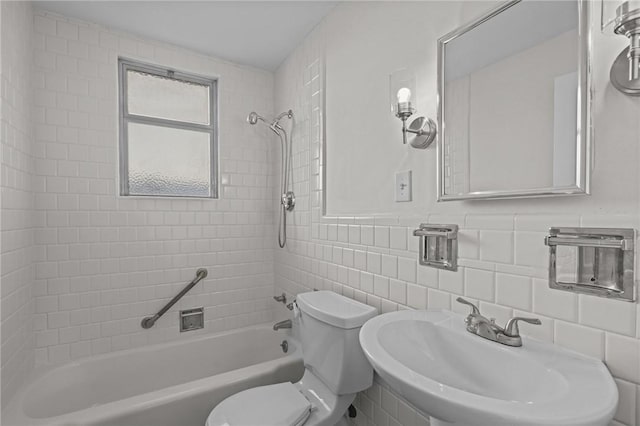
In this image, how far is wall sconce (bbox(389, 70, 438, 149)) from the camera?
129 cm

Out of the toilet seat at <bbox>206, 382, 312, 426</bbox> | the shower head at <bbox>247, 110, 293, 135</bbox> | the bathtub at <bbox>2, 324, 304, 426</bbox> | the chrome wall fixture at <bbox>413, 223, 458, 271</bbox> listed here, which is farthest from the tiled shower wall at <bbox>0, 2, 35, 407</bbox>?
the chrome wall fixture at <bbox>413, 223, 458, 271</bbox>

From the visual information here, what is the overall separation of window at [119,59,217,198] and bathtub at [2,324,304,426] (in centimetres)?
111

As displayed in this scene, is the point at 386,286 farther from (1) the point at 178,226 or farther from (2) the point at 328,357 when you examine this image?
(1) the point at 178,226

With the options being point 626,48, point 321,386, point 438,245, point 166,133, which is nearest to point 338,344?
point 321,386

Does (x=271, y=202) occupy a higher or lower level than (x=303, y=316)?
higher

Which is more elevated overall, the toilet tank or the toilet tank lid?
the toilet tank lid

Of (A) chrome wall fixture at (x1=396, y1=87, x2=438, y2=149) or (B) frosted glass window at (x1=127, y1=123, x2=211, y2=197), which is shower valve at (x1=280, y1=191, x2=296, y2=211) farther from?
Result: (A) chrome wall fixture at (x1=396, y1=87, x2=438, y2=149)

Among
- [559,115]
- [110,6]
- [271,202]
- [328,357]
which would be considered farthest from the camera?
[271,202]

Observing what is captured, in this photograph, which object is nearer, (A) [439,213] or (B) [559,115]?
(B) [559,115]

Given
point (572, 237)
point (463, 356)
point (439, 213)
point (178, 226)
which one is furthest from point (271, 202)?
point (572, 237)

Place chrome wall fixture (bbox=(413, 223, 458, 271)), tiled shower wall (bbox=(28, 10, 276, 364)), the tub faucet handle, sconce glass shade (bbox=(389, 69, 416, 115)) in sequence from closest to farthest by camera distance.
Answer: chrome wall fixture (bbox=(413, 223, 458, 271)) < sconce glass shade (bbox=(389, 69, 416, 115)) < tiled shower wall (bbox=(28, 10, 276, 364)) < the tub faucet handle

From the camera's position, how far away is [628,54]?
0.75 m

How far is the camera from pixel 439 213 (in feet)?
4.16

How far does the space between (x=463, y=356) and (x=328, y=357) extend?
2.15 feet
